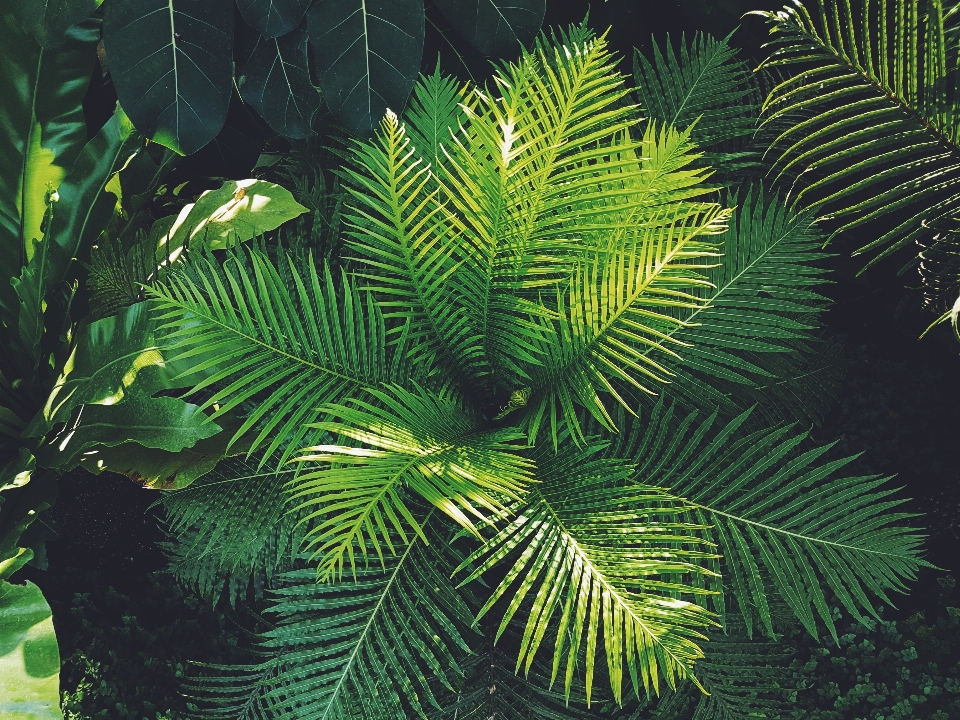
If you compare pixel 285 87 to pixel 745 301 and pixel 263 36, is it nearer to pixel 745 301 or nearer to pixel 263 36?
pixel 263 36

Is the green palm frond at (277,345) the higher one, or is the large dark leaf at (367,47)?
the large dark leaf at (367,47)

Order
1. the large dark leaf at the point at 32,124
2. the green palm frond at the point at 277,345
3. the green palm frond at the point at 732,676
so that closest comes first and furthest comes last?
the green palm frond at the point at 277,345 → the green palm frond at the point at 732,676 → the large dark leaf at the point at 32,124

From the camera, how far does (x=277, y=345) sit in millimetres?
1045

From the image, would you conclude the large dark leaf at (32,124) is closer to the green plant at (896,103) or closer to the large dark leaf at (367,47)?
the large dark leaf at (367,47)

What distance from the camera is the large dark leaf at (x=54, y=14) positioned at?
1236 millimetres

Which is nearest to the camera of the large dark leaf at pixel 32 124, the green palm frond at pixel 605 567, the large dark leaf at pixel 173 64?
the green palm frond at pixel 605 567

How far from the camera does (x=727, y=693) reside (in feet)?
Result: 3.85

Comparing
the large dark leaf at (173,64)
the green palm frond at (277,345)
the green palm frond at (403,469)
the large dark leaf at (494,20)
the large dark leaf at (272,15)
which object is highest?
the large dark leaf at (494,20)

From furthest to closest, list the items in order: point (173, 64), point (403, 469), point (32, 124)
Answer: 1. point (32, 124)
2. point (173, 64)
3. point (403, 469)

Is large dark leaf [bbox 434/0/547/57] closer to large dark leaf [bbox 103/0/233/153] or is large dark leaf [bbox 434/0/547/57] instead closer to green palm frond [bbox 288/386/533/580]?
large dark leaf [bbox 103/0/233/153]

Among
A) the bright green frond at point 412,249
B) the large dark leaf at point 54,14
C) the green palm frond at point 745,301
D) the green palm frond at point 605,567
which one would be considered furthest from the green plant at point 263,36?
the green palm frond at point 605,567

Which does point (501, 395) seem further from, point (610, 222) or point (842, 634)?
point (842, 634)

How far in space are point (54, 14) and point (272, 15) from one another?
361 millimetres

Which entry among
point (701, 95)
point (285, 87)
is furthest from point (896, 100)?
point (285, 87)
